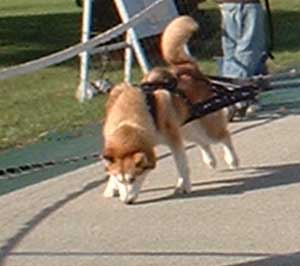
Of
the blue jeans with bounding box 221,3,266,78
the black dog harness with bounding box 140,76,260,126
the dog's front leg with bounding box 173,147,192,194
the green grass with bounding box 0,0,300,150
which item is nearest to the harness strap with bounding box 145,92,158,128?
the black dog harness with bounding box 140,76,260,126

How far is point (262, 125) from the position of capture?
12.5m

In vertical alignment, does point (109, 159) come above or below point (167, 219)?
above

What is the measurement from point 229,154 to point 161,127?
114cm

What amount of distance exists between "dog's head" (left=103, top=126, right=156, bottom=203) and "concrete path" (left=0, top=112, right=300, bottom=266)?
0.18 m

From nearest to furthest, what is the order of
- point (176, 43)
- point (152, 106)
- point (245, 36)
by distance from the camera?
point (152, 106)
point (176, 43)
point (245, 36)

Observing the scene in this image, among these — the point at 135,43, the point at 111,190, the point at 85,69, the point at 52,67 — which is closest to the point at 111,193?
the point at 111,190

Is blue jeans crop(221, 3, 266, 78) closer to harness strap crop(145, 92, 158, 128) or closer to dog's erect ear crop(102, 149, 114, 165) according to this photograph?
harness strap crop(145, 92, 158, 128)

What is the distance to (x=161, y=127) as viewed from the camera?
9367mm

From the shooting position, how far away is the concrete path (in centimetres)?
773

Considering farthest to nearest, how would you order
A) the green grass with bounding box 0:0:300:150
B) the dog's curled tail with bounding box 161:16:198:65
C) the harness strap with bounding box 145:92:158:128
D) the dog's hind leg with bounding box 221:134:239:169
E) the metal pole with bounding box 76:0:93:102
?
the metal pole with bounding box 76:0:93:102
the green grass with bounding box 0:0:300:150
the dog's hind leg with bounding box 221:134:239:169
the dog's curled tail with bounding box 161:16:198:65
the harness strap with bounding box 145:92:158:128

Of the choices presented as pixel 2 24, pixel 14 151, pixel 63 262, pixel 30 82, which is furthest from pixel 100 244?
pixel 2 24

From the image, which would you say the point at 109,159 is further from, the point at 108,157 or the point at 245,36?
the point at 245,36

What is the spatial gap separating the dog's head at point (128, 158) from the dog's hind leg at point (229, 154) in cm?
135

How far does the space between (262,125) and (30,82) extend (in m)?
6.51
